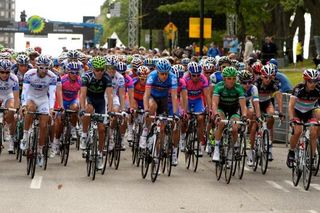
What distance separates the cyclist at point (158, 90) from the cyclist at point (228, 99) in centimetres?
75

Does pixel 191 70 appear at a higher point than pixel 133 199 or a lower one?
higher

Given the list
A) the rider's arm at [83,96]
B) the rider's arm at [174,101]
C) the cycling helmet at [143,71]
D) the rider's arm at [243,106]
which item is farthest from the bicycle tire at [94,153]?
the cycling helmet at [143,71]

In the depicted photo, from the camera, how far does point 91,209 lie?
1198 centimetres

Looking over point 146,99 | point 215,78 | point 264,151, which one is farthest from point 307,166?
point 215,78

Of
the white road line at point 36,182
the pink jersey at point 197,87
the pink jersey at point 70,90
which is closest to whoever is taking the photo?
the white road line at point 36,182

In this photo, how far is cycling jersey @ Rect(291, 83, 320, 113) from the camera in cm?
1541

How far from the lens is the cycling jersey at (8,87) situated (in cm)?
1692

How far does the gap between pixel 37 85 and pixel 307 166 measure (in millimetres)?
4832

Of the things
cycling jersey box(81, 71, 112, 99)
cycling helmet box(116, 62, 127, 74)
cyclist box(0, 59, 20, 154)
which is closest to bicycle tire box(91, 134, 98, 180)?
cycling jersey box(81, 71, 112, 99)

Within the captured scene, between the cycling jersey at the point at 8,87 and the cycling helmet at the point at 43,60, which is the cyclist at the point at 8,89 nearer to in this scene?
the cycling jersey at the point at 8,87

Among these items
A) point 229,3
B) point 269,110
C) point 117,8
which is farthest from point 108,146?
point 117,8

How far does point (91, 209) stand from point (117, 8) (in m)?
74.7

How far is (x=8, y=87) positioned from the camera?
17125 mm

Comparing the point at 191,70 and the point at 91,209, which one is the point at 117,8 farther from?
the point at 91,209
